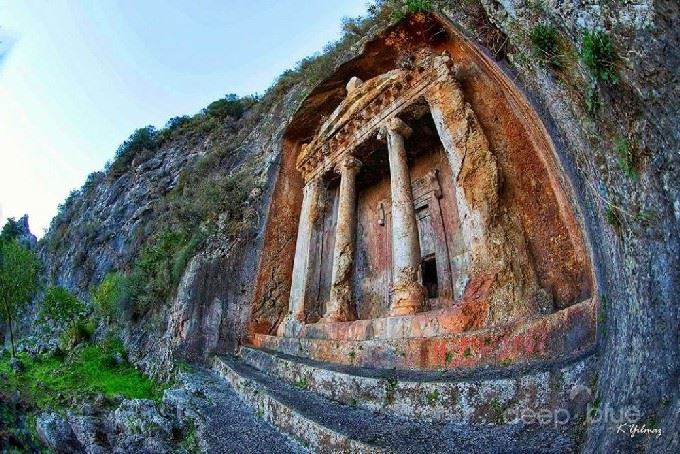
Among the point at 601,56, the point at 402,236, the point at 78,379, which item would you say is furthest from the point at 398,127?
the point at 78,379

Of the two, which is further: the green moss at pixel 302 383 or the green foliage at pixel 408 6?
the green foliage at pixel 408 6

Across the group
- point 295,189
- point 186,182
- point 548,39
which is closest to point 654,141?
point 548,39

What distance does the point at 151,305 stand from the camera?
39.5 feet

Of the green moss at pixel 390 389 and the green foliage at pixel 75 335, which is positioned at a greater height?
the green foliage at pixel 75 335

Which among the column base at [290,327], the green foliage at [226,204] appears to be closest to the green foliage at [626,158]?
the column base at [290,327]

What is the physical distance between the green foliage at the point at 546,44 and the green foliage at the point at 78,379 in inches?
341

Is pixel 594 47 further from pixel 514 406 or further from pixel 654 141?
pixel 514 406

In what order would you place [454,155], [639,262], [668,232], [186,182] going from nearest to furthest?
[668,232] → [639,262] → [454,155] → [186,182]

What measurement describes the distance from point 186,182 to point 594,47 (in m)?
19.3

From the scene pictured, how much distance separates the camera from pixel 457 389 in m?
4.30

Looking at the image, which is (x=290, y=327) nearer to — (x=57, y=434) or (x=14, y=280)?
(x=57, y=434)

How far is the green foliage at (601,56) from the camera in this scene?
265cm

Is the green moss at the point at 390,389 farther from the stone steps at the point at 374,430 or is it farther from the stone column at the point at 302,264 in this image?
the stone column at the point at 302,264

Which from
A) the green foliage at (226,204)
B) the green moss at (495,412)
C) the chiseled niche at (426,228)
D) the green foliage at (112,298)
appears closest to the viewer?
the green moss at (495,412)
